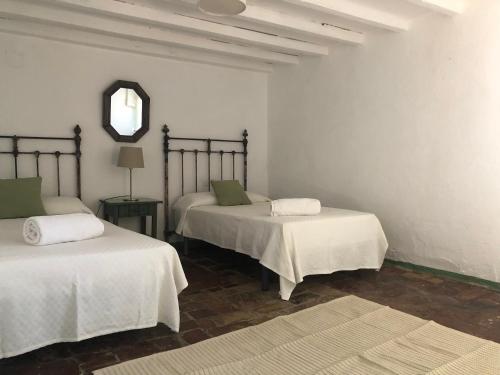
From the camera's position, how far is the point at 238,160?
217 inches

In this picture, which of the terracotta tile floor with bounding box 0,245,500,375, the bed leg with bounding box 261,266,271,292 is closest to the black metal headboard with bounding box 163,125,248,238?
the terracotta tile floor with bounding box 0,245,500,375

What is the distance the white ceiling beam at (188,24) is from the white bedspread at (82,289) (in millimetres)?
1958

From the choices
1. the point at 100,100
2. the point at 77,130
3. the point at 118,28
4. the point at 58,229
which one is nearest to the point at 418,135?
the point at 118,28

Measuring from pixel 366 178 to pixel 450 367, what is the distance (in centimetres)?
256

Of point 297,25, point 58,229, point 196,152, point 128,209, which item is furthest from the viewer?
point 196,152

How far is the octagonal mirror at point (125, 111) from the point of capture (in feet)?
14.5

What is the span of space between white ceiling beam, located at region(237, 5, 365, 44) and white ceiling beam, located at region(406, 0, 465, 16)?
36.6 inches

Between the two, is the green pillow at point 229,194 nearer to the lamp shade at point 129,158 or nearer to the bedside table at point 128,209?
the bedside table at point 128,209

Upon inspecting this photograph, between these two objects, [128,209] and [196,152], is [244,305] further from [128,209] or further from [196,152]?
[196,152]

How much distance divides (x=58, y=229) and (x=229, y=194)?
95.0 inches

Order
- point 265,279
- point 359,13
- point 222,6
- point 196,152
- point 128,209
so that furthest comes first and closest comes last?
1. point 196,152
2. point 128,209
3. point 359,13
4. point 265,279
5. point 222,6

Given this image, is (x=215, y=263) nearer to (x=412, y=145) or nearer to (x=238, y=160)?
(x=238, y=160)

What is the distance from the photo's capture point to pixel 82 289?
7.10ft

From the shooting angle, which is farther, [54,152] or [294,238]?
[54,152]
